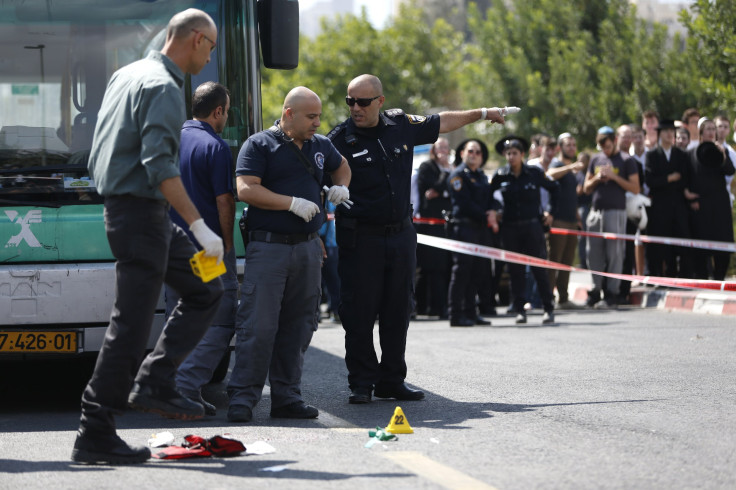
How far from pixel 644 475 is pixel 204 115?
145 inches

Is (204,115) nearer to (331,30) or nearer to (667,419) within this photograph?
(667,419)

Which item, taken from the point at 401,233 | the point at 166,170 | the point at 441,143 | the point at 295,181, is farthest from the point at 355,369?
the point at 441,143

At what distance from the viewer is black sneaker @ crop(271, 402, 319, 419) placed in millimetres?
7422

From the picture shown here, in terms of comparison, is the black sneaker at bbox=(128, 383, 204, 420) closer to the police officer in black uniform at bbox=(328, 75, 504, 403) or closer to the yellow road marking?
the yellow road marking

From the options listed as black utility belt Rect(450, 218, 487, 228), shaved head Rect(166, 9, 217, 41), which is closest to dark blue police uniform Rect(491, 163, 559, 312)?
black utility belt Rect(450, 218, 487, 228)

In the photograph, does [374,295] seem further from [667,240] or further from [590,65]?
[590,65]

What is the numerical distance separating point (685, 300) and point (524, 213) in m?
2.44

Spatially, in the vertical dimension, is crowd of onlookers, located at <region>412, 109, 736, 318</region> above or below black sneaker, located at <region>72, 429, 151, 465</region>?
above

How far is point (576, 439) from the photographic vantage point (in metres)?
6.40

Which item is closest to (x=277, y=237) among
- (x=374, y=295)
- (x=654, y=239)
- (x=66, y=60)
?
(x=374, y=295)

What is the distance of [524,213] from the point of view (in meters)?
14.3

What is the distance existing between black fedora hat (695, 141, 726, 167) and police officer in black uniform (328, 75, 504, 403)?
7.56 m

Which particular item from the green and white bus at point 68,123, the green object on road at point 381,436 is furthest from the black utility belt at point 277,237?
the green object on road at point 381,436

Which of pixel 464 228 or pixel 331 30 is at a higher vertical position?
pixel 331 30
